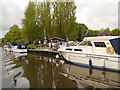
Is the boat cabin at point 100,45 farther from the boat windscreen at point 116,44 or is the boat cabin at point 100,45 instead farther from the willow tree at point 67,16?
the willow tree at point 67,16

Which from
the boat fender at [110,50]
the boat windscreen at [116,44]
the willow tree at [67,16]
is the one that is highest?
the willow tree at [67,16]

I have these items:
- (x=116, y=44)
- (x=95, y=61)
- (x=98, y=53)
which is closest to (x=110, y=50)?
(x=116, y=44)

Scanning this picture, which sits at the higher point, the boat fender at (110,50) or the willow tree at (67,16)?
the willow tree at (67,16)

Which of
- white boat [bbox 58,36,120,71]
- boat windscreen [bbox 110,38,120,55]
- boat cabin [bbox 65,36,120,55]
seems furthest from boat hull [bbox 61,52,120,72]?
boat windscreen [bbox 110,38,120,55]

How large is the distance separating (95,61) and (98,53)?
848mm

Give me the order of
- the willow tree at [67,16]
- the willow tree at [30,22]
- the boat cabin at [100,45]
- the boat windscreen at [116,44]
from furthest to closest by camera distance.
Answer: the willow tree at [30,22]
the willow tree at [67,16]
the boat cabin at [100,45]
the boat windscreen at [116,44]

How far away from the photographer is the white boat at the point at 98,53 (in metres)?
6.38

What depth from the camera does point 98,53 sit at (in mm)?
7129

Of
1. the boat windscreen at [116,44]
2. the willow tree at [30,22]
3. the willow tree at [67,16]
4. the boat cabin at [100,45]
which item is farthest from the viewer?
the willow tree at [30,22]

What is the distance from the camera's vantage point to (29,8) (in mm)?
28578

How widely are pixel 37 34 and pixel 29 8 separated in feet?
33.7

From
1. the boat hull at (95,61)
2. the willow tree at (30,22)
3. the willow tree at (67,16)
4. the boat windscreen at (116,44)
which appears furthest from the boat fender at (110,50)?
the willow tree at (30,22)

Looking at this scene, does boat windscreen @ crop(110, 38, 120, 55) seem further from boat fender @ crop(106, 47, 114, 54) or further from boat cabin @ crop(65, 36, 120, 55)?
boat fender @ crop(106, 47, 114, 54)

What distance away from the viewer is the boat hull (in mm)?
6314
